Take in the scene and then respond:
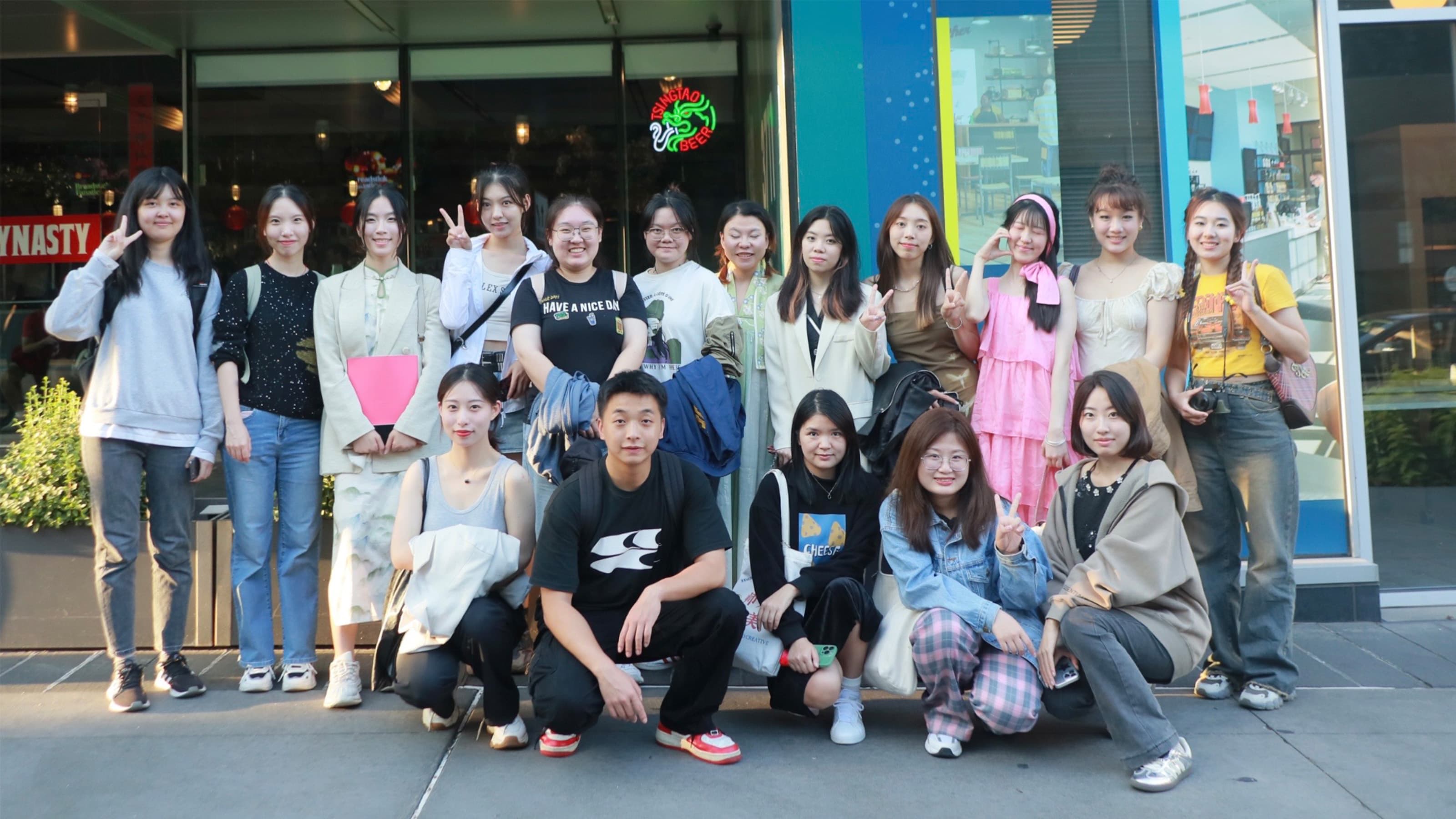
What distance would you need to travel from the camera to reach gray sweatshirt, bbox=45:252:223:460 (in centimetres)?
426

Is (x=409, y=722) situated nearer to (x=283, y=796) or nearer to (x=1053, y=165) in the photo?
(x=283, y=796)

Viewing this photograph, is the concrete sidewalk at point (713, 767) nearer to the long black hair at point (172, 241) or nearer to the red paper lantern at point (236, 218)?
the long black hair at point (172, 241)

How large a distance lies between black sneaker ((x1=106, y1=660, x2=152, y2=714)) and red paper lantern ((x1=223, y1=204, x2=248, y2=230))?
678 cm

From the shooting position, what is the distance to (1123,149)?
5844 mm

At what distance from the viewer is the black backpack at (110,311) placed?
4.37 meters

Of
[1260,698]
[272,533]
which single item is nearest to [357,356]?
[272,533]

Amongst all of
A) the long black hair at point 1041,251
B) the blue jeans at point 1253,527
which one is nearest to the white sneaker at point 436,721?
the long black hair at point 1041,251

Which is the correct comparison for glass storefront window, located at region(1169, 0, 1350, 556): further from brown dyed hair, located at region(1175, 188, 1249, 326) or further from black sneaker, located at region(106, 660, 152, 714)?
black sneaker, located at region(106, 660, 152, 714)

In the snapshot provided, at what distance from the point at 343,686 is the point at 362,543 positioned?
1.79ft

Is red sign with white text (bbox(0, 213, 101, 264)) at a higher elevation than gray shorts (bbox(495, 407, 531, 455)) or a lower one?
higher

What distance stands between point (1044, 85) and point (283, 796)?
4.76 m

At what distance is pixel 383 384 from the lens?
179 inches

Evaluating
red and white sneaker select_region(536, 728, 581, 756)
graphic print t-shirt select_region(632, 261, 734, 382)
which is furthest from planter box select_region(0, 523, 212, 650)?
graphic print t-shirt select_region(632, 261, 734, 382)

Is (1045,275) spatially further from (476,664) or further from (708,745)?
(476,664)
